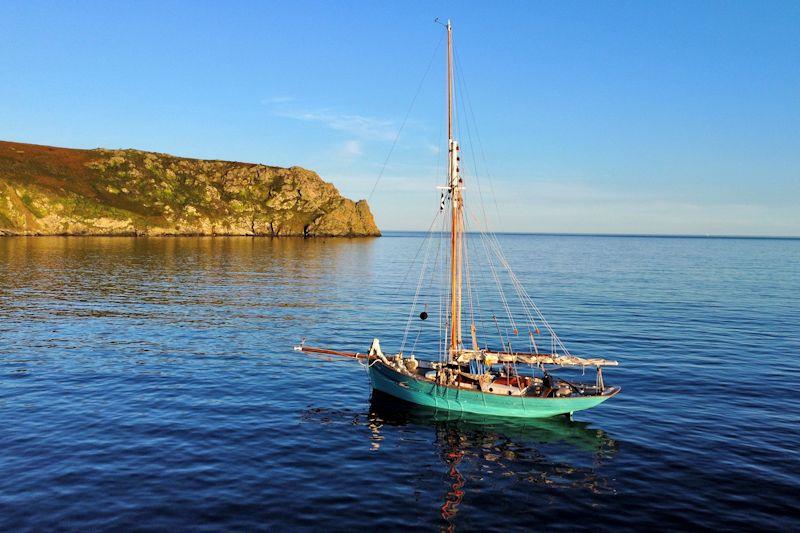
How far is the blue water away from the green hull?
0.83m

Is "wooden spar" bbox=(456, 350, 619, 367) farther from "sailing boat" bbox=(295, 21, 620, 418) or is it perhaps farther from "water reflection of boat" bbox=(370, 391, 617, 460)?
"water reflection of boat" bbox=(370, 391, 617, 460)

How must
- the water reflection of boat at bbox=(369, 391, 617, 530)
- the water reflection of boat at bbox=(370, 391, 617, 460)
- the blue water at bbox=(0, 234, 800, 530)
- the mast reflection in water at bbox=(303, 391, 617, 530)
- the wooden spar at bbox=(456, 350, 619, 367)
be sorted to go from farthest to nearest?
1. the wooden spar at bbox=(456, 350, 619, 367)
2. the water reflection of boat at bbox=(370, 391, 617, 460)
3. the water reflection of boat at bbox=(369, 391, 617, 530)
4. the mast reflection in water at bbox=(303, 391, 617, 530)
5. the blue water at bbox=(0, 234, 800, 530)

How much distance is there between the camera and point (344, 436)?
27.7 m

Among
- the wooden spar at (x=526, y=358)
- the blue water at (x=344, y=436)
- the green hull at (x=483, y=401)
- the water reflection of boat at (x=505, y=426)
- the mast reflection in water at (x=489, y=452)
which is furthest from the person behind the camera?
the wooden spar at (x=526, y=358)

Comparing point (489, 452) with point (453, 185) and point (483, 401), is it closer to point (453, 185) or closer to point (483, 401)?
point (483, 401)

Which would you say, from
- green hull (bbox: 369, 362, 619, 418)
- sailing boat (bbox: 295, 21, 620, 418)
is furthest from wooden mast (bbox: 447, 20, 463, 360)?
green hull (bbox: 369, 362, 619, 418)

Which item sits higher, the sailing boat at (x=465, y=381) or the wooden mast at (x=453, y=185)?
the wooden mast at (x=453, y=185)

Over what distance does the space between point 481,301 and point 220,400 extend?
172 ft

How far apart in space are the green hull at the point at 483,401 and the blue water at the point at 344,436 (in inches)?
32.5

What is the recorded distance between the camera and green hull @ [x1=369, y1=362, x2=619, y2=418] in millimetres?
29703

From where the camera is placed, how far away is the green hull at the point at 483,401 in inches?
1169

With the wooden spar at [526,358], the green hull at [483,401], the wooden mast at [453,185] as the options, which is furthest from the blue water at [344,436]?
the wooden mast at [453,185]

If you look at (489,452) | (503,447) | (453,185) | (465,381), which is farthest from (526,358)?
(453,185)

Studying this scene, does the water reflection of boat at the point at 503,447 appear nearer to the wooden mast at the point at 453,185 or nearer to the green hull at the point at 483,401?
the green hull at the point at 483,401
